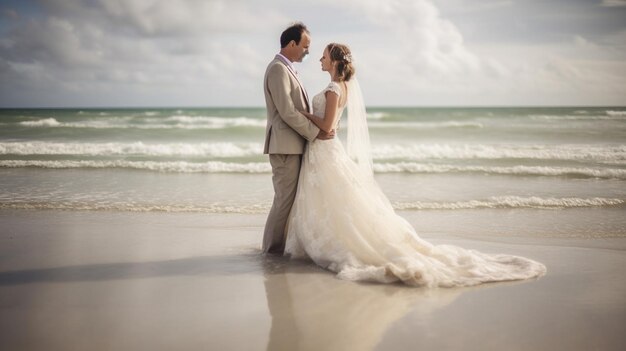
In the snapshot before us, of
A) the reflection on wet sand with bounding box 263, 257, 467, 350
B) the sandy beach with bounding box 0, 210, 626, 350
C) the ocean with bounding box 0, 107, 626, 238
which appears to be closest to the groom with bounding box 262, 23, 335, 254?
the sandy beach with bounding box 0, 210, 626, 350

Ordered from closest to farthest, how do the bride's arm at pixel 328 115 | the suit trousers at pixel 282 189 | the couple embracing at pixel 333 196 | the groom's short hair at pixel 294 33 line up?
1. the couple embracing at pixel 333 196
2. the bride's arm at pixel 328 115
3. the groom's short hair at pixel 294 33
4. the suit trousers at pixel 282 189

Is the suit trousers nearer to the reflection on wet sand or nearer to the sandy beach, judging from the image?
the sandy beach

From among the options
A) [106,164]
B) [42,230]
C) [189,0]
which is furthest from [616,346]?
[189,0]

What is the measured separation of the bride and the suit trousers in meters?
0.10

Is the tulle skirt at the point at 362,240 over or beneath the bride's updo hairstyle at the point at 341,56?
beneath

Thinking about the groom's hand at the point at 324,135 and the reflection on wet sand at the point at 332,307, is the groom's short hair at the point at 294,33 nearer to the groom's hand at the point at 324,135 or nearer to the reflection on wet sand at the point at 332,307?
the groom's hand at the point at 324,135

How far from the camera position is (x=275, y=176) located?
4863 millimetres

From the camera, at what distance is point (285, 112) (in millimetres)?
4531

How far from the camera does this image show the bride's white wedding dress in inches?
160

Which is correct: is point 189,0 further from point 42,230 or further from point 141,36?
point 42,230

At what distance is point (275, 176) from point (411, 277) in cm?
171

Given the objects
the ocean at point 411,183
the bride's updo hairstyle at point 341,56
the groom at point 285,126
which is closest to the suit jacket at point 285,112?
the groom at point 285,126

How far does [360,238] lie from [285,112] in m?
1.35

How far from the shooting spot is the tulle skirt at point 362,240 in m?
4.05
